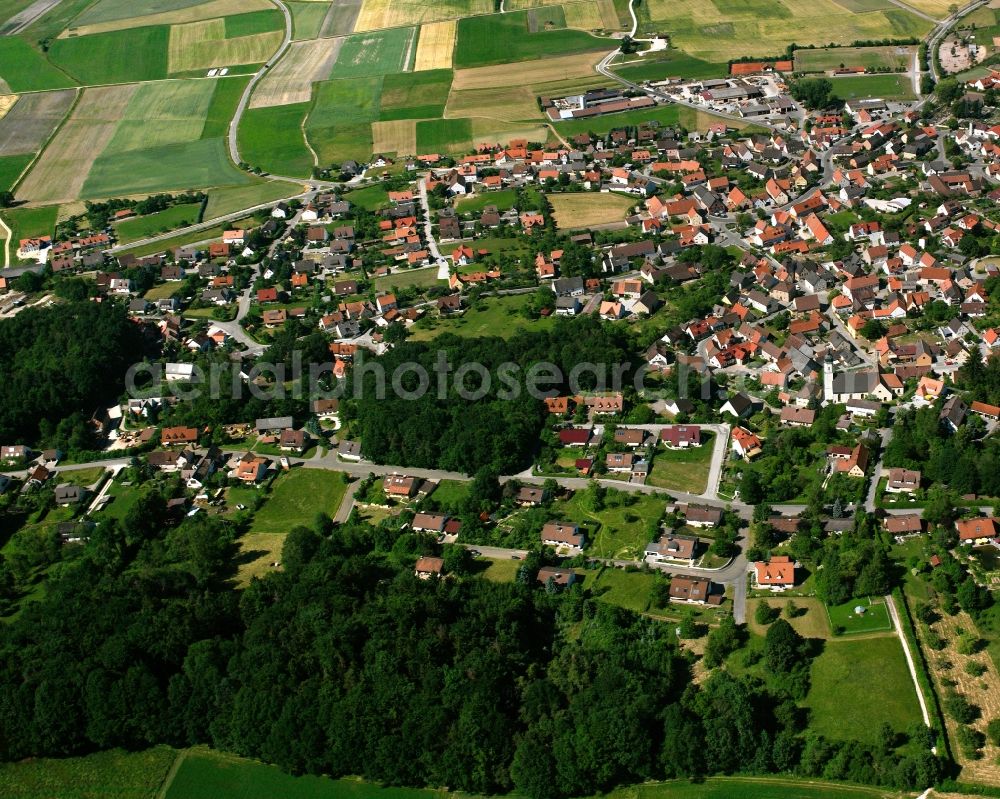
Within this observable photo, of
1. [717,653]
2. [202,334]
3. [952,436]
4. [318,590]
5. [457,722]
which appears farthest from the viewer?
[202,334]

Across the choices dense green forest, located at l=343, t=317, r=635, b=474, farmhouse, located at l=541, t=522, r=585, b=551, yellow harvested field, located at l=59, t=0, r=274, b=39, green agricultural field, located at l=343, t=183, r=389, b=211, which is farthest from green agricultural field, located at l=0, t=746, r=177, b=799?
yellow harvested field, located at l=59, t=0, r=274, b=39

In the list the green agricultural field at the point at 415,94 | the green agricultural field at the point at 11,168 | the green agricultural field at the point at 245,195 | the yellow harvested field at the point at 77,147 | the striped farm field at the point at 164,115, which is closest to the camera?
the green agricultural field at the point at 245,195

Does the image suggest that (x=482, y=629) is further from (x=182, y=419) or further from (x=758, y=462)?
(x=182, y=419)

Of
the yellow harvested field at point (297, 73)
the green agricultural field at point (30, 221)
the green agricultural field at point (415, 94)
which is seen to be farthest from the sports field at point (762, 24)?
the green agricultural field at point (30, 221)

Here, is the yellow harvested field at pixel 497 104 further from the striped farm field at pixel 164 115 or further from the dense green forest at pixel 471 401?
the dense green forest at pixel 471 401

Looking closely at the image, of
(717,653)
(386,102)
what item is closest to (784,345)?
(717,653)

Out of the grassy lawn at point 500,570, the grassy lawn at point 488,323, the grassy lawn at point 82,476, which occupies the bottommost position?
the grassy lawn at point 82,476

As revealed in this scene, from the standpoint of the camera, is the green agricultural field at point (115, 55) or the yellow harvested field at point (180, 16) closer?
the green agricultural field at point (115, 55)
